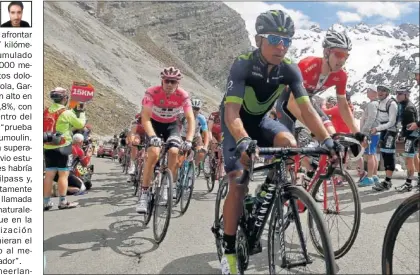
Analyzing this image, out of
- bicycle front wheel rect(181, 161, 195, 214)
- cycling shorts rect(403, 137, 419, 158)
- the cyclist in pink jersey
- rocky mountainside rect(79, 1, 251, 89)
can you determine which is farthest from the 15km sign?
rocky mountainside rect(79, 1, 251, 89)

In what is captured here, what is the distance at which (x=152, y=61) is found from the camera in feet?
314

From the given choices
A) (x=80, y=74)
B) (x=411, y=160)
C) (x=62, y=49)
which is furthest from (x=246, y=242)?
(x=62, y=49)

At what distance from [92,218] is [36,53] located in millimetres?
3307

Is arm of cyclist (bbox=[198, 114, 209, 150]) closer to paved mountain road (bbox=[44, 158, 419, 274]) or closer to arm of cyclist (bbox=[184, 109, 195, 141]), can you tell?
paved mountain road (bbox=[44, 158, 419, 274])

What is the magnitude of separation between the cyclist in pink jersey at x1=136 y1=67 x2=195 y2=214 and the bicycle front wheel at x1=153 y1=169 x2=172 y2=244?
82 millimetres

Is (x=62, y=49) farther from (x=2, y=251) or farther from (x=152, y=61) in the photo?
(x=2, y=251)

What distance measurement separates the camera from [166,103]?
6.93 meters

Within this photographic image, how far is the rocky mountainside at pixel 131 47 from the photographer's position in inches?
2373

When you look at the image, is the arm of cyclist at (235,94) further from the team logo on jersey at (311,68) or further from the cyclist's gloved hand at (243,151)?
the team logo on jersey at (311,68)

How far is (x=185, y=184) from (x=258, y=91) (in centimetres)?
374

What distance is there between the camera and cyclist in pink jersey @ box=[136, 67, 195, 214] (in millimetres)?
6020

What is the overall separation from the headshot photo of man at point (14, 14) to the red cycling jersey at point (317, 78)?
11.6 ft

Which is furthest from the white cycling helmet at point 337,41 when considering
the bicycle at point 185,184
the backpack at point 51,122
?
the backpack at point 51,122

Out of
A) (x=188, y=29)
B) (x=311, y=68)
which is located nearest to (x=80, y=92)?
(x=311, y=68)
